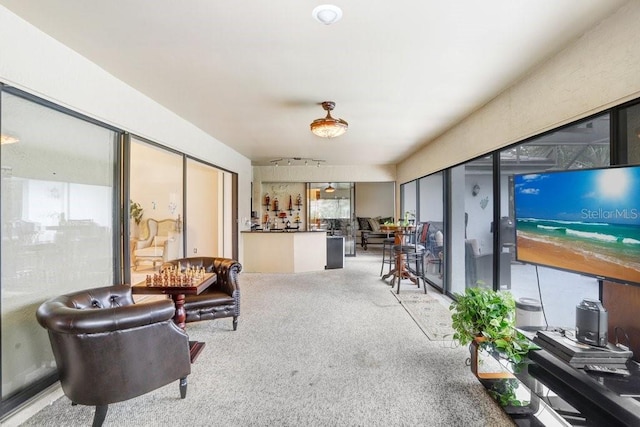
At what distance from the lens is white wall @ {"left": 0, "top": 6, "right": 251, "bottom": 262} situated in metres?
1.96

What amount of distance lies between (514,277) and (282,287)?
3.63 meters

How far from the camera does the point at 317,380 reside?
7.93 feet

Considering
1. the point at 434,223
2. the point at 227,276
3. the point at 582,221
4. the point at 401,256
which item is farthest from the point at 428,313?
the point at 227,276

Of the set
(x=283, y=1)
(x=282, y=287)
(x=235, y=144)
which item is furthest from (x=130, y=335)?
(x=235, y=144)

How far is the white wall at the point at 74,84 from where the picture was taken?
1955mm

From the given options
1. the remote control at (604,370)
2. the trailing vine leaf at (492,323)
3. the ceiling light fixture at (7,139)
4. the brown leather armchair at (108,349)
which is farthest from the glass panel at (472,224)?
the ceiling light fixture at (7,139)

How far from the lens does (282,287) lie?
5.41 m

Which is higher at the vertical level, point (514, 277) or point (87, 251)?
point (87, 251)

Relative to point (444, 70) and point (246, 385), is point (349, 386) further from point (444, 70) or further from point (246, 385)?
point (444, 70)

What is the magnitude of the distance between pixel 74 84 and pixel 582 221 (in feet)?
12.7

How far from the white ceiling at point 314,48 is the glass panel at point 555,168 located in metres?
0.68

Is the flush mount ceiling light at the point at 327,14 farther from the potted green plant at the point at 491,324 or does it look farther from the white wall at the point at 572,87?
the potted green plant at the point at 491,324

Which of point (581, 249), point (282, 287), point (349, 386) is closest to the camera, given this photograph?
point (581, 249)

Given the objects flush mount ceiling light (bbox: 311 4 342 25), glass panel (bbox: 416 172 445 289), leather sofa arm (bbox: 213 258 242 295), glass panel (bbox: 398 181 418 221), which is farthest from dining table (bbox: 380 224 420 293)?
flush mount ceiling light (bbox: 311 4 342 25)
